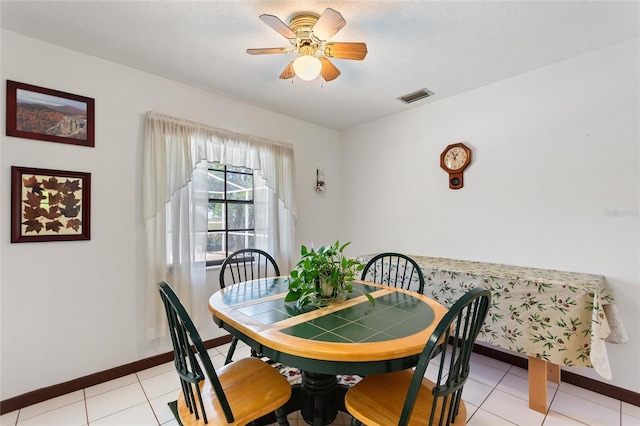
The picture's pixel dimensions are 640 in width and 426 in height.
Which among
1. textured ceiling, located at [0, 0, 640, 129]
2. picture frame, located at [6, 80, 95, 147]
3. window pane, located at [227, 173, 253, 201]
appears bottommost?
window pane, located at [227, 173, 253, 201]

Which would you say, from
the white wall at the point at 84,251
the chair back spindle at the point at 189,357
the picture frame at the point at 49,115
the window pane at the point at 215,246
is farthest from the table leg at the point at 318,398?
the picture frame at the point at 49,115

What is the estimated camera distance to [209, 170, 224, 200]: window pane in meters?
3.02

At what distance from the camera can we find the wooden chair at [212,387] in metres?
1.19

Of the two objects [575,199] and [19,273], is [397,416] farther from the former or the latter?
[19,273]

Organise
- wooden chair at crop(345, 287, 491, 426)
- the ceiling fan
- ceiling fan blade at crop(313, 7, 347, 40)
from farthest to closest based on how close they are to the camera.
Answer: the ceiling fan < ceiling fan blade at crop(313, 7, 347, 40) < wooden chair at crop(345, 287, 491, 426)

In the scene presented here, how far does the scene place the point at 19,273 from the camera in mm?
2018

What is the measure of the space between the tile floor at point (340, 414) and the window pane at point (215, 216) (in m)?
1.33

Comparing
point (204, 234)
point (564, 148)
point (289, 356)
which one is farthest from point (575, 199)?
point (204, 234)

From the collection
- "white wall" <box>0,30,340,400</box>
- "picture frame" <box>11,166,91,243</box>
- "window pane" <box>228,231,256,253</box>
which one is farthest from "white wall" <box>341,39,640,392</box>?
"picture frame" <box>11,166,91,243</box>

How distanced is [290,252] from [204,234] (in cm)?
101

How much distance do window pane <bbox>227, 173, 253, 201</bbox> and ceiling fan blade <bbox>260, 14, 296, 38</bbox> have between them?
68.3 inches

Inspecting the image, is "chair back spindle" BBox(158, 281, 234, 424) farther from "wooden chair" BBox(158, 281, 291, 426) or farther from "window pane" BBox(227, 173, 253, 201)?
"window pane" BBox(227, 173, 253, 201)

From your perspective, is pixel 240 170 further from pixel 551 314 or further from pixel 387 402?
pixel 551 314

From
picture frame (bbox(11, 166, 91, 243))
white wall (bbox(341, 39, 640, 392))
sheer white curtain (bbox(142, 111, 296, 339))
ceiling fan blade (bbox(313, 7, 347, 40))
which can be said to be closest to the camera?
ceiling fan blade (bbox(313, 7, 347, 40))
